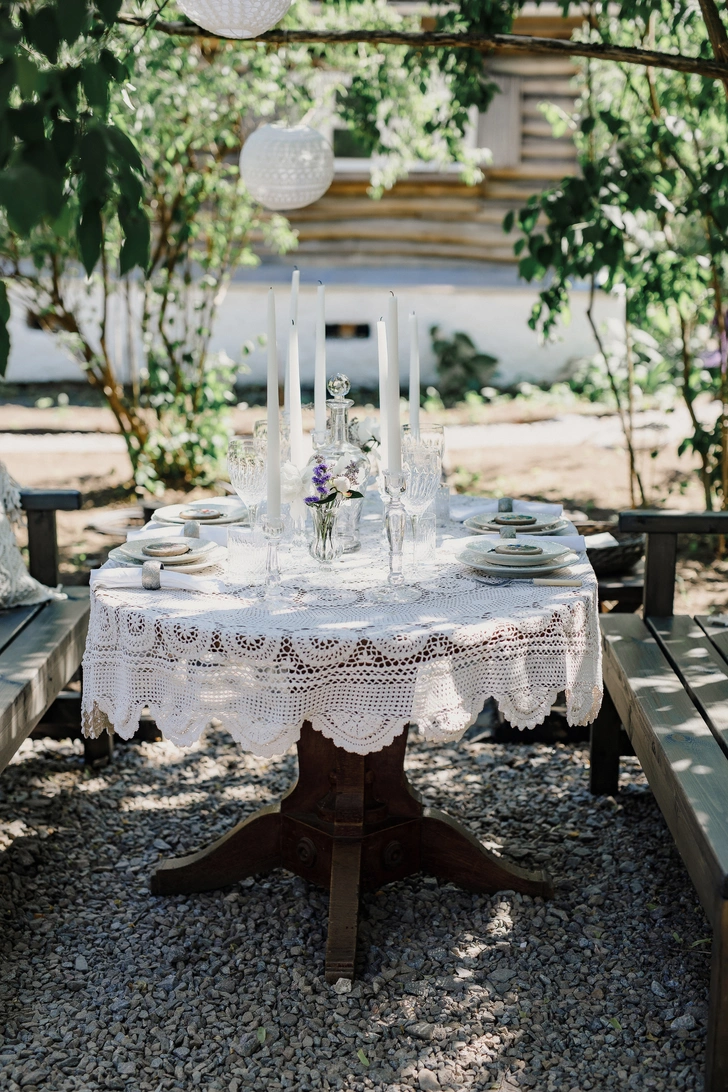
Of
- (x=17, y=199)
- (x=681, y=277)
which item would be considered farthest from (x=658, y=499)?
(x=17, y=199)

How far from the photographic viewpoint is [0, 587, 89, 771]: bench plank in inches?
113

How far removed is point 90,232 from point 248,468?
1.21m

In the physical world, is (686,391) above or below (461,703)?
above

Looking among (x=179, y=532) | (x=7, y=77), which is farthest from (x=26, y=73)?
(x=179, y=532)

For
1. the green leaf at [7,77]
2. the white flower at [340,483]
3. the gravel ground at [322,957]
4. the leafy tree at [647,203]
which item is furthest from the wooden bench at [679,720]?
the green leaf at [7,77]

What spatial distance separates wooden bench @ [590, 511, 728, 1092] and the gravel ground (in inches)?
9.0

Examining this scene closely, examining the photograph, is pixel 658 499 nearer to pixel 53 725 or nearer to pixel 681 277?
pixel 681 277

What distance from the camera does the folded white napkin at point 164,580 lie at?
2.60m

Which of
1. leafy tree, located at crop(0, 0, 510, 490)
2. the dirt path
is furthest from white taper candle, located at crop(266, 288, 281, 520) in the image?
the dirt path

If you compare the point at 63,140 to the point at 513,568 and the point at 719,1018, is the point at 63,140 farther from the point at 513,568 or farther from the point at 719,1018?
the point at 719,1018

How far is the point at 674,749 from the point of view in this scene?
2.66 m

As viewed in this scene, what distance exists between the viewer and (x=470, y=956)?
2.79m

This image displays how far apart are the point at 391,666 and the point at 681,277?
3.68 metres

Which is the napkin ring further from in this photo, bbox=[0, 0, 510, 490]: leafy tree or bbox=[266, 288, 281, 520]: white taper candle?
bbox=[0, 0, 510, 490]: leafy tree
